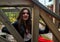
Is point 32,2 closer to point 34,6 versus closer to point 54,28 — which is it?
point 34,6

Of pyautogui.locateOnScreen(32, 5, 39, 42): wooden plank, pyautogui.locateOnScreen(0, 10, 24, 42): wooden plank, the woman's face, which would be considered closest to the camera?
pyautogui.locateOnScreen(0, 10, 24, 42): wooden plank

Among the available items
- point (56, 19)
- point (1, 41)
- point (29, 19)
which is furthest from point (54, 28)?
point (1, 41)

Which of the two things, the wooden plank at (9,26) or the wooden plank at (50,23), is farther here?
the wooden plank at (50,23)

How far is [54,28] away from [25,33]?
56 cm

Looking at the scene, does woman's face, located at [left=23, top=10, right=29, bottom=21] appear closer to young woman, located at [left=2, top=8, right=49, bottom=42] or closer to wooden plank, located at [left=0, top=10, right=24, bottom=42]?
young woman, located at [left=2, top=8, right=49, bottom=42]

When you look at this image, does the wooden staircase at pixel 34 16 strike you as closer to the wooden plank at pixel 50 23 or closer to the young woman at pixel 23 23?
the wooden plank at pixel 50 23

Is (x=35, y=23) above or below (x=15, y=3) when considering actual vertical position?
below

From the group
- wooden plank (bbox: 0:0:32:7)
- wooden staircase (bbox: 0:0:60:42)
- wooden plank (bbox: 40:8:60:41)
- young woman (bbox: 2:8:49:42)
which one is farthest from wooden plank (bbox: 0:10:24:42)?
wooden plank (bbox: 40:8:60:41)

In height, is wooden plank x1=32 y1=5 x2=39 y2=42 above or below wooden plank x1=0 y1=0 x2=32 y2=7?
below

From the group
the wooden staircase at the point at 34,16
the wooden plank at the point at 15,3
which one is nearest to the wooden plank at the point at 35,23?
the wooden staircase at the point at 34,16

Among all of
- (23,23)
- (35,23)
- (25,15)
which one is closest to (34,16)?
(35,23)

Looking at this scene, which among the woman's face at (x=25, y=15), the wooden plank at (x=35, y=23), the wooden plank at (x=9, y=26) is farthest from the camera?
the woman's face at (x=25, y=15)

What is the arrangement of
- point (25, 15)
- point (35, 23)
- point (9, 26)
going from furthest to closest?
point (25, 15) < point (35, 23) < point (9, 26)

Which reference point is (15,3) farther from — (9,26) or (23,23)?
→ (23,23)
